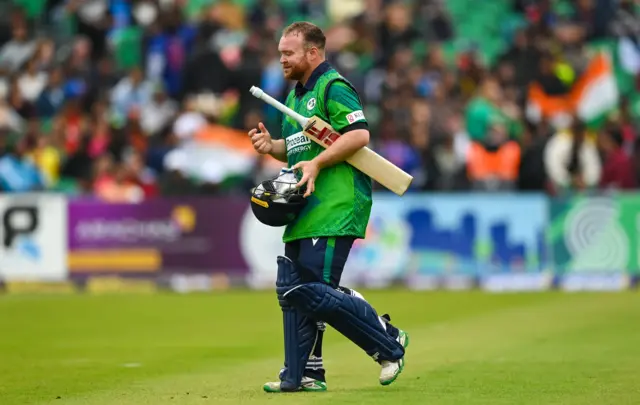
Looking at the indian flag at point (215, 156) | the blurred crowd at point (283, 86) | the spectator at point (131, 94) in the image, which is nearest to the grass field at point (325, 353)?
the blurred crowd at point (283, 86)

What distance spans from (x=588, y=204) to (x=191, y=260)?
618cm

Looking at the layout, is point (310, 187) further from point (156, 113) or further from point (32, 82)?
point (32, 82)

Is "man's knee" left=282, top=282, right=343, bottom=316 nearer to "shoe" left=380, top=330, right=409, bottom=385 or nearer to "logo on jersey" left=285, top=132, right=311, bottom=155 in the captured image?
"shoe" left=380, top=330, right=409, bottom=385

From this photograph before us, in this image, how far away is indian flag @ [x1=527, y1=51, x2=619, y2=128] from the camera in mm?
22922

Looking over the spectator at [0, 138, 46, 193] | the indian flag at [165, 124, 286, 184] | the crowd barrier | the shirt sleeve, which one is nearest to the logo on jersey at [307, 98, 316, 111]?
the shirt sleeve

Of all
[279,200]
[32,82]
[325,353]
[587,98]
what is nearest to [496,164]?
[587,98]

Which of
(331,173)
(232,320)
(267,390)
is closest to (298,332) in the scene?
(267,390)

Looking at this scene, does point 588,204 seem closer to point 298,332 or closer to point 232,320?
point 232,320

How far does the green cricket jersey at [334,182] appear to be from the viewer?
8625 millimetres

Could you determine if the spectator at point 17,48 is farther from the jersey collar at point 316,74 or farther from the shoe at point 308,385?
the shoe at point 308,385

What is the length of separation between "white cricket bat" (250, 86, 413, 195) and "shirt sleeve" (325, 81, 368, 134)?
0.06 meters

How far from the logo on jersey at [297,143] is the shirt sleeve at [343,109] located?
271 millimetres

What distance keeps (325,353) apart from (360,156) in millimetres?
3867

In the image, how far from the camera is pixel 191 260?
2123 centimetres
